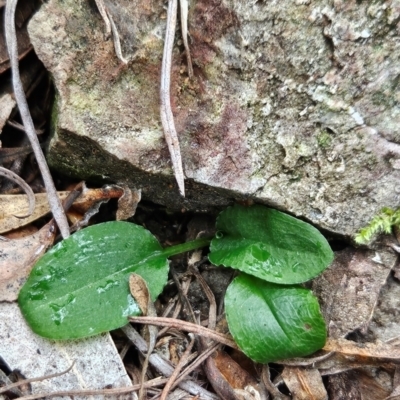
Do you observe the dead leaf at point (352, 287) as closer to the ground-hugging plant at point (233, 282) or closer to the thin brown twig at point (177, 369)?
the ground-hugging plant at point (233, 282)

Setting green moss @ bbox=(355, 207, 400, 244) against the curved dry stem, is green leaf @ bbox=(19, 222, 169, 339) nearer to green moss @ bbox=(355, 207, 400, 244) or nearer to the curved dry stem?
the curved dry stem

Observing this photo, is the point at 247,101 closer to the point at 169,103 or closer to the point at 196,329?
the point at 169,103

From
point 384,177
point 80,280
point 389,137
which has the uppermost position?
point 389,137

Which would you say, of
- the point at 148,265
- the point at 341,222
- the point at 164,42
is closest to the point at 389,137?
the point at 341,222

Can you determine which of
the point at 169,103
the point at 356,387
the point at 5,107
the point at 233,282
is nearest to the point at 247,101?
the point at 169,103

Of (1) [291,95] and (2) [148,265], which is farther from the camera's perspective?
(2) [148,265]

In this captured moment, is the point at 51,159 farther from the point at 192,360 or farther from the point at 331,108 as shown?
the point at 331,108

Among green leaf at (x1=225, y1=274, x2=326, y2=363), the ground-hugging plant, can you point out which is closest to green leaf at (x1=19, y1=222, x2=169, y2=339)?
the ground-hugging plant
